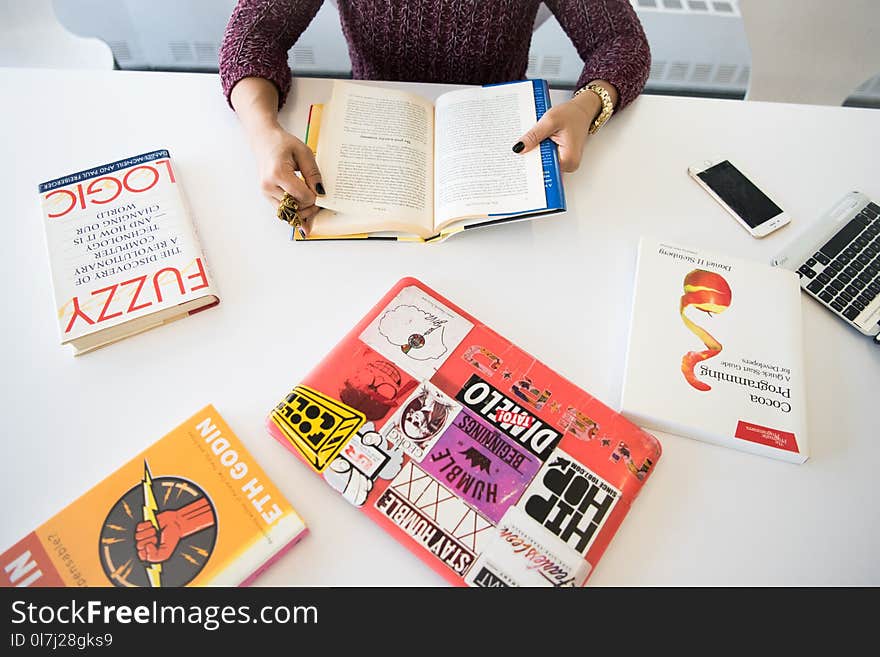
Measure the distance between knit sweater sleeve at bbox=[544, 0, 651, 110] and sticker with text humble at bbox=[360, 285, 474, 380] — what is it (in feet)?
1.56

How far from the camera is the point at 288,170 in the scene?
71 centimetres

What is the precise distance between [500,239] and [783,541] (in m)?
0.48

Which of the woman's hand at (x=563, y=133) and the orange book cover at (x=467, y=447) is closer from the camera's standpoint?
the orange book cover at (x=467, y=447)

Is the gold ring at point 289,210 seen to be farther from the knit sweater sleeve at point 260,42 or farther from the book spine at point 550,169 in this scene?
the book spine at point 550,169

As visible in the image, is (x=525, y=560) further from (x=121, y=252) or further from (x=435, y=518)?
(x=121, y=252)

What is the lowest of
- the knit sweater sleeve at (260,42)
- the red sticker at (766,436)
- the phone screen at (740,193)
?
the red sticker at (766,436)

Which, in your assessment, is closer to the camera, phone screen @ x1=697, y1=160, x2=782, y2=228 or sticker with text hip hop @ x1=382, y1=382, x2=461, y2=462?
sticker with text hip hop @ x1=382, y1=382, x2=461, y2=462

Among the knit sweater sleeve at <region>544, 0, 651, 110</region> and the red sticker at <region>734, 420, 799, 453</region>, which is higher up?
the knit sweater sleeve at <region>544, 0, 651, 110</region>

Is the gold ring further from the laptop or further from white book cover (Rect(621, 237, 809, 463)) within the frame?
the laptop

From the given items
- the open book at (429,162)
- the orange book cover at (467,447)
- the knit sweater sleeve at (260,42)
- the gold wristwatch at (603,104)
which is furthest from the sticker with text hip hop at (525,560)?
the knit sweater sleeve at (260,42)

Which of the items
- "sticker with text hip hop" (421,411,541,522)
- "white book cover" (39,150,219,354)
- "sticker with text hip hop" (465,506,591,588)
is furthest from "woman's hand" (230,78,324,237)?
"sticker with text hip hop" (465,506,591,588)

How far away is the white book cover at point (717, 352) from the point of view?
0.59m

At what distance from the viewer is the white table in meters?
0.55
